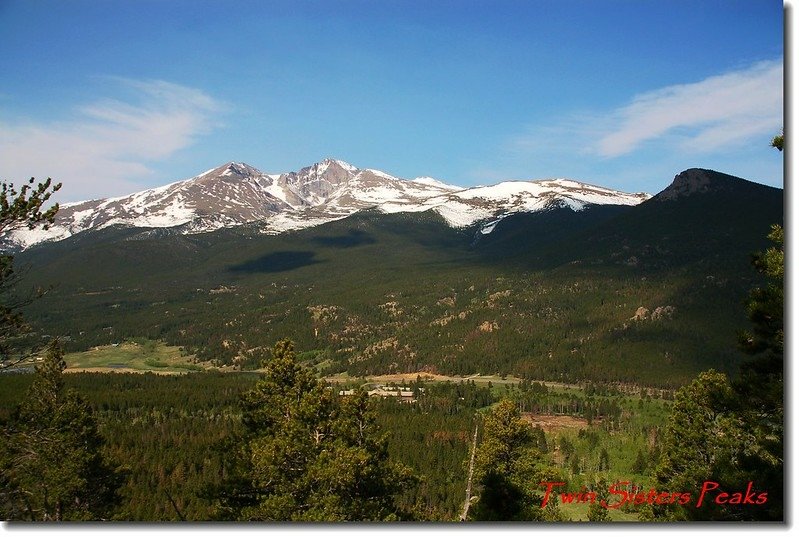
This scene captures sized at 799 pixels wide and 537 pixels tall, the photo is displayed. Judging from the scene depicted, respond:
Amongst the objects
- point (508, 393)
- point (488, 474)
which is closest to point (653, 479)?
point (488, 474)

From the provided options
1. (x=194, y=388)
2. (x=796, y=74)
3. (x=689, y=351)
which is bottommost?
(x=194, y=388)

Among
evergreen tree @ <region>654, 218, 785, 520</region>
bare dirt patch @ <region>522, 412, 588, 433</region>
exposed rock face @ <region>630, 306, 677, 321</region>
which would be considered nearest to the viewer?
evergreen tree @ <region>654, 218, 785, 520</region>

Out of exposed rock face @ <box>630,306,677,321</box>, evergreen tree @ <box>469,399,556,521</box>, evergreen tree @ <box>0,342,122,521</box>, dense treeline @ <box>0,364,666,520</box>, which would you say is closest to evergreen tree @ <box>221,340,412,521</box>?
evergreen tree @ <box>469,399,556,521</box>

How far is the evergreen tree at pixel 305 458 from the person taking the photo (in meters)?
16.1

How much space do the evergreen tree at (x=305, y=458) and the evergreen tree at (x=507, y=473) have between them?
166 inches

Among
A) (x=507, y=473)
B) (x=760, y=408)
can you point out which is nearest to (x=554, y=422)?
(x=507, y=473)

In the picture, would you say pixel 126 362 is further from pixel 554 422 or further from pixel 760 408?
pixel 760 408

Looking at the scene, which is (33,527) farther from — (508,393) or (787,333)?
(508,393)

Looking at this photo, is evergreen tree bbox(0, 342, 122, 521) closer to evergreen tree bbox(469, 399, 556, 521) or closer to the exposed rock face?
evergreen tree bbox(469, 399, 556, 521)

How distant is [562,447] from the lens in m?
91.5

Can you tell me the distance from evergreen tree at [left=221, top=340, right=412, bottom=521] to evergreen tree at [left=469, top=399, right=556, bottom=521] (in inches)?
166

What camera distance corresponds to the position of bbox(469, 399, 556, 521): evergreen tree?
21672 mm

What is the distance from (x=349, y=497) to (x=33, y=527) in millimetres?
7813

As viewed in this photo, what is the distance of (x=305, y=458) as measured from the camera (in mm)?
17078
